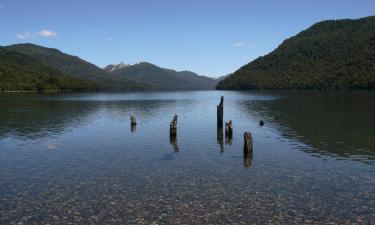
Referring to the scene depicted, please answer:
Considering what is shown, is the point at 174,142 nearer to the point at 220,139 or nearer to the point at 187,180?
the point at 220,139

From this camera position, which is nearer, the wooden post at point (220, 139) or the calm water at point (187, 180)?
the calm water at point (187, 180)

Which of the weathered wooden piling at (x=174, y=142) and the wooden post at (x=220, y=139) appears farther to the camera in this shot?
the wooden post at (x=220, y=139)

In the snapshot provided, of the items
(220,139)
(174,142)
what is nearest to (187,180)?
(174,142)

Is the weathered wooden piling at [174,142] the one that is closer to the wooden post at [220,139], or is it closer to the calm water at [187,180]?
the calm water at [187,180]

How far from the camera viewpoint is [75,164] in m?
31.8

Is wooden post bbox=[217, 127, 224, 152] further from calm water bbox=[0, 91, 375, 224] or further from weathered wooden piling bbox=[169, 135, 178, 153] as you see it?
weathered wooden piling bbox=[169, 135, 178, 153]

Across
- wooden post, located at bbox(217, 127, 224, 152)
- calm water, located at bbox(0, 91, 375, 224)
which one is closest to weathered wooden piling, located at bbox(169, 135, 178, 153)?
calm water, located at bbox(0, 91, 375, 224)

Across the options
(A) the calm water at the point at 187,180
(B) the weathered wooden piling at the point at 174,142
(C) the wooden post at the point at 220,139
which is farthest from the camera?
(C) the wooden post at the point at 220,139

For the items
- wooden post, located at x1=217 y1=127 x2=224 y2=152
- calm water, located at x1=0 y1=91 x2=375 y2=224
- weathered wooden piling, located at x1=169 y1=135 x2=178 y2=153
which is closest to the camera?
calm water, located at x1=0 y1=91 x2=375 y2=224

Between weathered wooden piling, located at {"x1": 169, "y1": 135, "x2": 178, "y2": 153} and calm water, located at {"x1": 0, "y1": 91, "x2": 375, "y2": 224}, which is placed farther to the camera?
weathered wooden piling, located at {"x1": 169, "y1": 135, "x2": 178, "y2": 153}

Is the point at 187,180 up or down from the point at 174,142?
down

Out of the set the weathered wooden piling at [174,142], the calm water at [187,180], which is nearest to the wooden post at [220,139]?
the calm water at [187,180]

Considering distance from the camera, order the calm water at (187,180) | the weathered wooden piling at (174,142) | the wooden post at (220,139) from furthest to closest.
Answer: the wooden post at (220,139) < the weathered wooden piling at (174,142) < the calm water at (187,180)

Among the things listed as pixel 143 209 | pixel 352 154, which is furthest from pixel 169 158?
pixel 352 154
